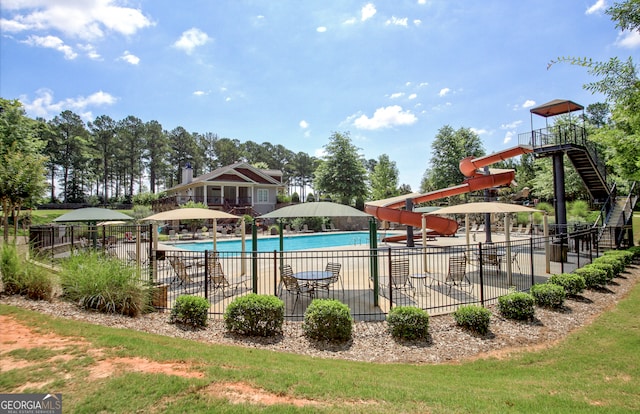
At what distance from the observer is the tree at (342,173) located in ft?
132

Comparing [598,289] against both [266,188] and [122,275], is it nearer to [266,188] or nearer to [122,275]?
[122,275]

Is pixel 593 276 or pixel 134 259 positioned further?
pixel 134 259

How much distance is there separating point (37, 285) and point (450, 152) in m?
44.0

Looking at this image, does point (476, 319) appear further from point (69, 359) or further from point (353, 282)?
point (69, 359)

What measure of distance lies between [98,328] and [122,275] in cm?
181

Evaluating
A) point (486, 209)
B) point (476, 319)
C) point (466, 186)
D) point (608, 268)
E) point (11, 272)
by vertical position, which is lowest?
point (476, 319)

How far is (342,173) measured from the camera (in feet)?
132

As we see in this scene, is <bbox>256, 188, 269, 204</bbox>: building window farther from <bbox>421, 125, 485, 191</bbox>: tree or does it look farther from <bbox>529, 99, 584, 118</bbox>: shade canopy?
<bbox>529, 99, 584, 118</bbox>: shade canopy

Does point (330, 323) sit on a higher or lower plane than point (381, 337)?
higher

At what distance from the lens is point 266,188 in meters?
42.3

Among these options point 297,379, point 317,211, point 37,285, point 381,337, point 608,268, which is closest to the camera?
point 297,379

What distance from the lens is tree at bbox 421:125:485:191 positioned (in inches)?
1650

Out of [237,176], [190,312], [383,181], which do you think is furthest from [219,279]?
[383,181]

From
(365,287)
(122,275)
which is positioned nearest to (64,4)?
(122,275)
